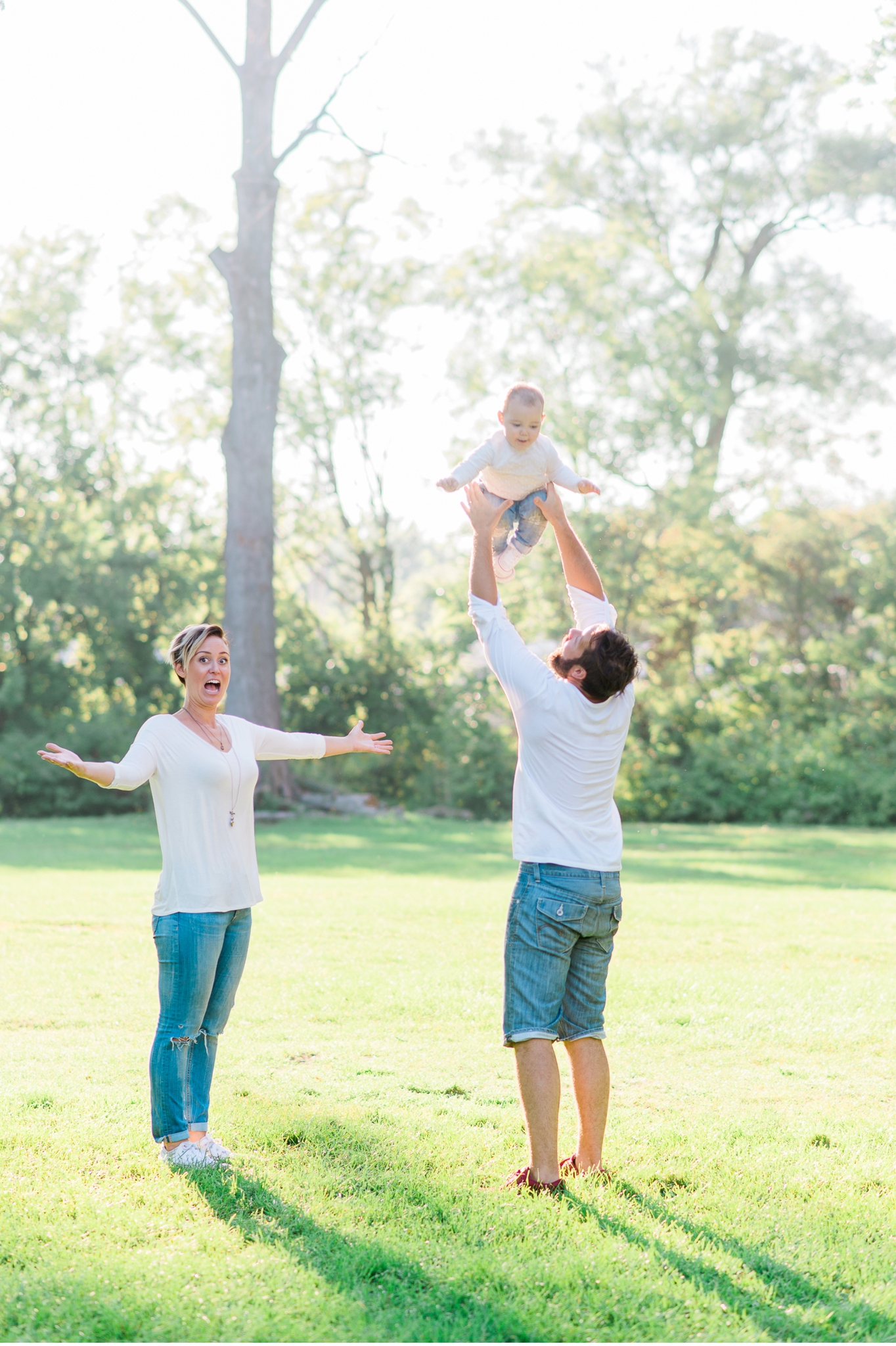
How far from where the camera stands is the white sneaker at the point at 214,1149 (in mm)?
4508

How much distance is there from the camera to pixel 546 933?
4320mm

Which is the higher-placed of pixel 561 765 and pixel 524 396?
pixel 524 396

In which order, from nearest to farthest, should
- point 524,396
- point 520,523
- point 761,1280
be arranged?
point 761,1280, point 524,396, point 520,523

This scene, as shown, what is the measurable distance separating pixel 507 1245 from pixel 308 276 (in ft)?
103

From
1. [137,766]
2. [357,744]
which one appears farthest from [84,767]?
[357,744]

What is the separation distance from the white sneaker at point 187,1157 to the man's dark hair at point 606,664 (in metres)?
2.17

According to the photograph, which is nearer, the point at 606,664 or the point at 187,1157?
the point at 606,664

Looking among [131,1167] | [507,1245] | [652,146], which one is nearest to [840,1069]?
[507,1245]

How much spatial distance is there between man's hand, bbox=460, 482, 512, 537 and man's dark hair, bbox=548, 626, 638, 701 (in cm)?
74

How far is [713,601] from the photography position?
2517 cm

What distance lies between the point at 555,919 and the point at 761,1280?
1.27m

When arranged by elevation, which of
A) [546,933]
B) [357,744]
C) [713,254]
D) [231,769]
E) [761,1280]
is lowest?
[761,1280]

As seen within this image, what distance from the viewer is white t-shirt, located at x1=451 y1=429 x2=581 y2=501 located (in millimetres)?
5098

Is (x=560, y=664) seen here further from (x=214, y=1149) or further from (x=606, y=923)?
(x=214, y=1149)
